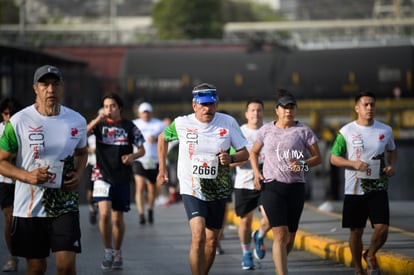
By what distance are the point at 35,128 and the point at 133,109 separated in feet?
113

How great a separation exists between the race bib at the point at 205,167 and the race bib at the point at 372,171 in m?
1.79

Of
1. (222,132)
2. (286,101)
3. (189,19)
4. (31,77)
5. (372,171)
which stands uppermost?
(189,19)

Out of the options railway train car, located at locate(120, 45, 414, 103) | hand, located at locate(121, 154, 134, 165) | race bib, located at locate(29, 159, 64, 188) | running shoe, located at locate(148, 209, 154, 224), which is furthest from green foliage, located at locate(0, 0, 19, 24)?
race bib, located at locate(29, 159, 64, 188)

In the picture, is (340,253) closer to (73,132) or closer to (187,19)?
(73,132)

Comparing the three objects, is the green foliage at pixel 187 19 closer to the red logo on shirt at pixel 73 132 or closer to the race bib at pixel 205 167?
the race bib at pixel 205 167

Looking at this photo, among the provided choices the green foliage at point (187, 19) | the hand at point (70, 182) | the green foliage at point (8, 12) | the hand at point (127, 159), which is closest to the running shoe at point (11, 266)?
the hand at point (127, 159)

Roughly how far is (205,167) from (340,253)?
3255mm

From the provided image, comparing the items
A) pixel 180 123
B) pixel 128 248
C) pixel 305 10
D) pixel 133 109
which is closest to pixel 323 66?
pixel 133 109

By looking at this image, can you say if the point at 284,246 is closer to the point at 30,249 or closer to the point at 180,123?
the point at 180,123

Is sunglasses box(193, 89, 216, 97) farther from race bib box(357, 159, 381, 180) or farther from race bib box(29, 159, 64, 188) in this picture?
race bib box(29, 159, 64, 188)

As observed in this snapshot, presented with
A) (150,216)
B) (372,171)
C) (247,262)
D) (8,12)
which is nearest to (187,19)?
(8,12)

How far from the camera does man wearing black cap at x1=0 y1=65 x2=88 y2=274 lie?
728 cm

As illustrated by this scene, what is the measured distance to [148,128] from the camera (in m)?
17.2

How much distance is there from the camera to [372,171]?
10.1 m
